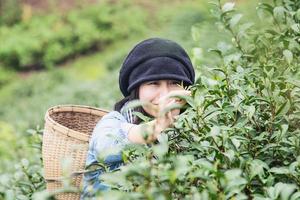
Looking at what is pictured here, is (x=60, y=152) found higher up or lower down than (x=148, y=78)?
lower down

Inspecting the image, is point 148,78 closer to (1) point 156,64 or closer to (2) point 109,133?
(1) point 156,64

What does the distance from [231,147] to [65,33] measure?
43.6ft

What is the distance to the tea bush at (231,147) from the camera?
1.45 meters

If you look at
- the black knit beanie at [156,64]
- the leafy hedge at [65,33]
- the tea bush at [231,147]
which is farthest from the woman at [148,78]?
the leafy hedge at [65,33]

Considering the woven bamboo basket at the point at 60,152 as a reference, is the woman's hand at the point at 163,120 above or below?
above

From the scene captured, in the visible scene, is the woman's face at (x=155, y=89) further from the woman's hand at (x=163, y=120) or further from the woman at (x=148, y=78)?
the woman's hand at (x=163, y=120)

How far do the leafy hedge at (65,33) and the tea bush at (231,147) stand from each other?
1215cm

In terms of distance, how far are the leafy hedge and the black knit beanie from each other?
37.7ft

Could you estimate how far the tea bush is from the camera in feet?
4.77

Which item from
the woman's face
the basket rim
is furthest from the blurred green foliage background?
the woman's face

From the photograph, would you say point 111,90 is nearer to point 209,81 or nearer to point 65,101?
point 65,101

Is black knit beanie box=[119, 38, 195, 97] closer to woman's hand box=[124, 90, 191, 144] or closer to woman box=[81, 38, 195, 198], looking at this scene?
woman box=[81, 38, 195, 198]

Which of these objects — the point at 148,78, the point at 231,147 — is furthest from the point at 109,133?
the point at 231,147

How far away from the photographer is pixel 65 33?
48.4 feet
